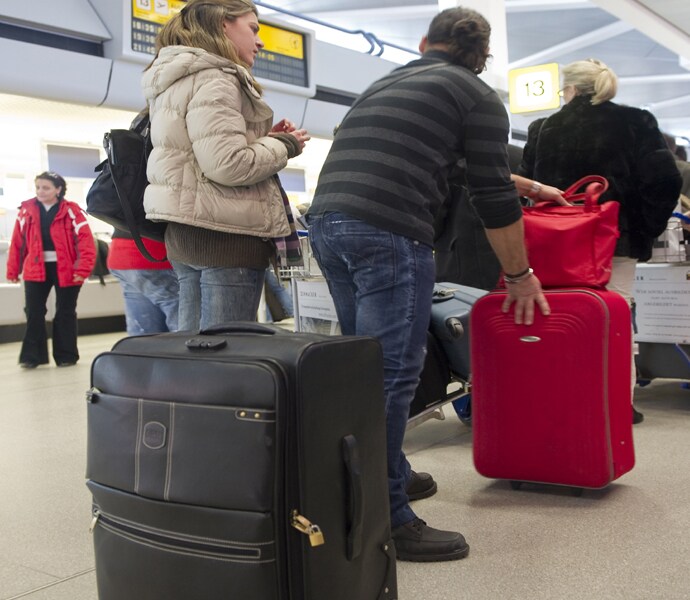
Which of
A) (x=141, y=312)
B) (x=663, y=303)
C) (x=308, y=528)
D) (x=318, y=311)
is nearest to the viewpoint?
(x=308, y=528)

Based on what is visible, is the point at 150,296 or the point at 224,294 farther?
the point at 150,296

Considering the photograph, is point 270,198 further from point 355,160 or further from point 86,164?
point 86,164

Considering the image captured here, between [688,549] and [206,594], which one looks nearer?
[206,594]

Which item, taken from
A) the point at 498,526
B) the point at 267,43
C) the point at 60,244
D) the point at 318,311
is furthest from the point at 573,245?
the point at 267,43

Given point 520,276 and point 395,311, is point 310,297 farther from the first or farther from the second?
point 395,311

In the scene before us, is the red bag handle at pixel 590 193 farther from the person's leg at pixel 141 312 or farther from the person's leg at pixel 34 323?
the person's leg at pixel 34 323

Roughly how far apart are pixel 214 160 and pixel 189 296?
397 millimetres

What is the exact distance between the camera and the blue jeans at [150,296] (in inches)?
109

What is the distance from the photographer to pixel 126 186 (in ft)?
6.57

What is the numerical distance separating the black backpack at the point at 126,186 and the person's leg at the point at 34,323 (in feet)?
14.7

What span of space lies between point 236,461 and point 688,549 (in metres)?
1.19

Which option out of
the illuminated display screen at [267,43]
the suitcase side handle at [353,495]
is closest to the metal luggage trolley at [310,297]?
the suitcase side handle at [353,495]

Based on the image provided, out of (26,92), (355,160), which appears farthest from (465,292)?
(26,92)

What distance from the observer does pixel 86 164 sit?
9836mm
